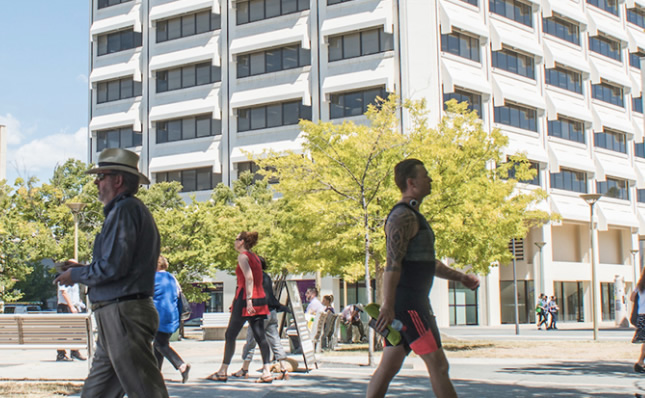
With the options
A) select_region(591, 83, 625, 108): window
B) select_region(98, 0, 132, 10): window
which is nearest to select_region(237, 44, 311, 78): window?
select_region(98, 0, 132, 10): window

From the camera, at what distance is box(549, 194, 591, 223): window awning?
160 ft

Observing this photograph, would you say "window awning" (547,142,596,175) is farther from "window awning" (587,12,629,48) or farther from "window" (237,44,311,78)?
"window" (237,44,311,78)

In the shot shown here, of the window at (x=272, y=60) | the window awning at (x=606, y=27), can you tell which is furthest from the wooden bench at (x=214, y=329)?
the window awning at (x=606, y=27)

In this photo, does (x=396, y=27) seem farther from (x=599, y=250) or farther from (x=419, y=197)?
(x=419, y=197)

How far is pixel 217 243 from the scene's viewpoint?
38.0 metres

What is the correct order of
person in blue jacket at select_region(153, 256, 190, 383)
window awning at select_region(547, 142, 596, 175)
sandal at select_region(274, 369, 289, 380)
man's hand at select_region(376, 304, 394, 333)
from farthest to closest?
window awning at select_region(547, 142, 596, 175) < sandal at select_region(274, 369, 289, 380) < person in blue jacket at select_region(153, 256, 190, 383) < man's hand at select_region(376, 304, 394, 333)

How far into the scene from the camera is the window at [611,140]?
177 ft

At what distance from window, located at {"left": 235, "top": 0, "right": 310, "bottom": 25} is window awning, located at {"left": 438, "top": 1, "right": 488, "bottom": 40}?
769 cm

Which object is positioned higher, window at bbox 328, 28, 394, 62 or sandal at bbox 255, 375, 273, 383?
window at bbox 328, 28, 394, 62

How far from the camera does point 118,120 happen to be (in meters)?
53.3

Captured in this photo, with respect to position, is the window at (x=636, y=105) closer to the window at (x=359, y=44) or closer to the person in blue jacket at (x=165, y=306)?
the window at (x=359, y=44)

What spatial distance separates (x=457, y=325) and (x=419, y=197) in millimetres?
41028

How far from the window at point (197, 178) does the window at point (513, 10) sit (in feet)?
58.2

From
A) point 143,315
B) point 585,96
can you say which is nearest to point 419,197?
point 143,315
